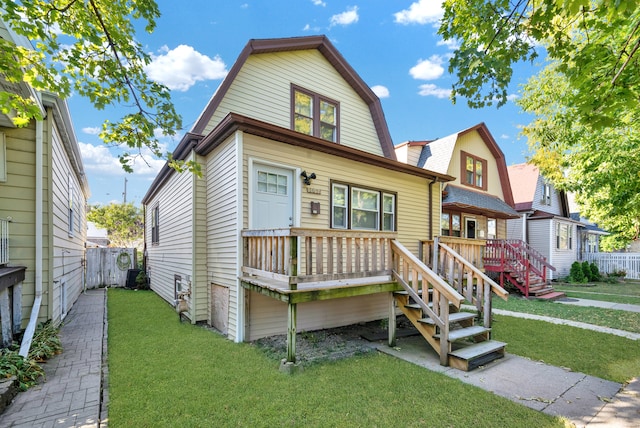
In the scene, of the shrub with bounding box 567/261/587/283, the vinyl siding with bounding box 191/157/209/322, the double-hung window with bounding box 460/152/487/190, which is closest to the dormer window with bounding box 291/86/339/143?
the vinyl siding with bounding box 191/157/209/322

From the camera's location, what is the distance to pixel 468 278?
6.29m

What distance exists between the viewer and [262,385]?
12.9ft

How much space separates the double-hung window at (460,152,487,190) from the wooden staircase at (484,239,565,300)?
2.71m

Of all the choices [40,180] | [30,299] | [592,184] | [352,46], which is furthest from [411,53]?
[30,299]

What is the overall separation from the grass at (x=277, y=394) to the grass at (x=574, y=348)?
208cm

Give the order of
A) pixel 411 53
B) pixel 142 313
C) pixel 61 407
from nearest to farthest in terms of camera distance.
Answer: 1. pixel 61 407
2. pixel 142 313
3. pixel 411 53

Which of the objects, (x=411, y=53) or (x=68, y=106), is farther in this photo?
(x=411, y=53)

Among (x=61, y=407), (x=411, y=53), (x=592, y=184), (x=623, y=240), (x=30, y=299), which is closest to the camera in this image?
(x=61, y=407)

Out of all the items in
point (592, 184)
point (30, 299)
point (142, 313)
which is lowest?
point (142, 313)

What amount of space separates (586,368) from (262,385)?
4.72 metres

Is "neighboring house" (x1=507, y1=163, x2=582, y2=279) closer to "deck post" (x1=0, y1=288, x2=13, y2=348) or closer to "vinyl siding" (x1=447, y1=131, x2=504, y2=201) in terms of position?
"vinyl siding" (x1=447, y1=131, x2=504, y2=201)

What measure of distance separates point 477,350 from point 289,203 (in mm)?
4257

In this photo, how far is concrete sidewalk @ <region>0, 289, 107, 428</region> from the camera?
10.1ft

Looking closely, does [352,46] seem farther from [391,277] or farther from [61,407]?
[61,407]
